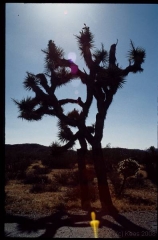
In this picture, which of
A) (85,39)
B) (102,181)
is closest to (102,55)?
(85,39)

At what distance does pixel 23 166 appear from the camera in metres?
22.5

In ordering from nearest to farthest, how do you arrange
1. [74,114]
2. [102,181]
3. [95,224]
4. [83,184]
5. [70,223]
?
[95,224] < [70,223] < [102,181] < [83,184] < [74,114]

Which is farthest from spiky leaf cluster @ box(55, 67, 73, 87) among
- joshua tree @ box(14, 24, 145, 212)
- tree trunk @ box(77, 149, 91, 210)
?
tree trunk @ box(77, 149, 91, 210)

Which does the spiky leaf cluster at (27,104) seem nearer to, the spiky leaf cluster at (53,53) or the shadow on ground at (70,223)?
the spiky leaf cluster at (53,53)

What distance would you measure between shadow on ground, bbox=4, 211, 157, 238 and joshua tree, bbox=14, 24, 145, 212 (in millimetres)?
1597

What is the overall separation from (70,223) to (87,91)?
5.25 m

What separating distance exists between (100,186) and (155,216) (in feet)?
7.86

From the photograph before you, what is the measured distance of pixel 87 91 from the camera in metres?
10.3

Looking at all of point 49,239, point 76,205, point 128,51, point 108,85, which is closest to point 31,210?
point 76,205

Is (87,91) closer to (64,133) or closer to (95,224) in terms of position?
(64,133)

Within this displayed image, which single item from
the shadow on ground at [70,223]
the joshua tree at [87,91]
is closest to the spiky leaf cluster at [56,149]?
the joshua tree at [87,91]

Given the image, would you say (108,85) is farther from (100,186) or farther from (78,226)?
(78,226)

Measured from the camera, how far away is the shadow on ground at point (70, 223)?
6.15 meters

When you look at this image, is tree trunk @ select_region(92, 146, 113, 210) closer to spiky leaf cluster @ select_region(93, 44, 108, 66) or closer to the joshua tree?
the joshua tree
